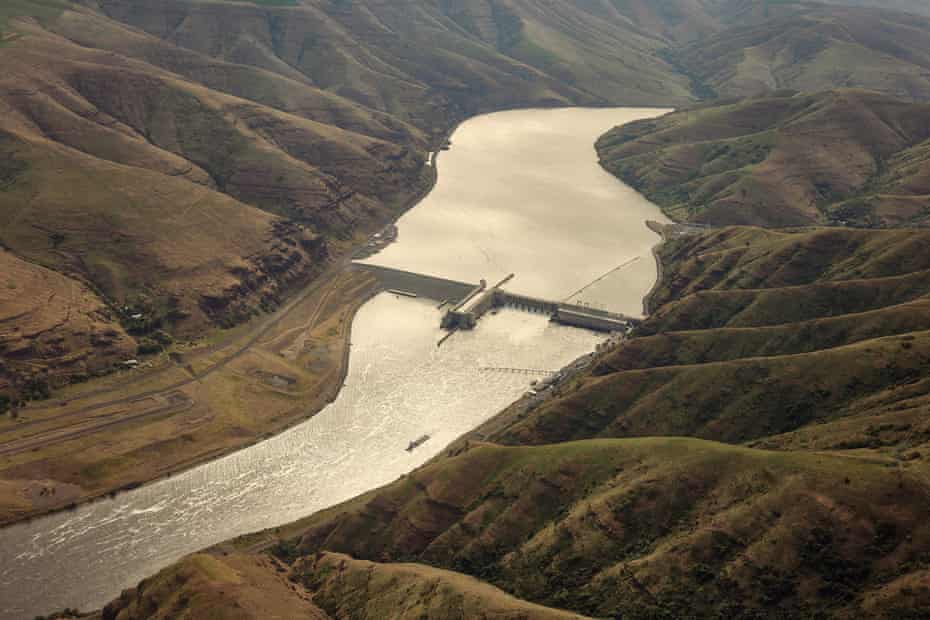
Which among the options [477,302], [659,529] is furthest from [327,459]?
[477,302]

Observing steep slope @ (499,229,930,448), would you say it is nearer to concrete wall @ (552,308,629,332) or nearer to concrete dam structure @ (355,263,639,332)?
concrete wall @ (552,308,629,332)

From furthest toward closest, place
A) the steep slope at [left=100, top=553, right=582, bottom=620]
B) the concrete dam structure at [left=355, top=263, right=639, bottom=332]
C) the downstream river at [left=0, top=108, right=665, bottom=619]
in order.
Result: the concrete dam structure at [left=355, top=263, right=639, bottom=332], the downstream river at [left=0, top=108, right=665, bottom=619], the steep slope at [left=100, top=553, right=582, bottom=620]

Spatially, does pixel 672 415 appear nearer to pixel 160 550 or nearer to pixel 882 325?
pixel 882 325

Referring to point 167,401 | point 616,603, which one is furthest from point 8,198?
point 616,603

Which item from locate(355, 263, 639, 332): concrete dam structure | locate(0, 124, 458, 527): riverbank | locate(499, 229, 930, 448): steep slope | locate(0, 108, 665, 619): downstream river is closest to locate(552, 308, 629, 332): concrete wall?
locate(355, 263, 639, 332): concrete dam structure

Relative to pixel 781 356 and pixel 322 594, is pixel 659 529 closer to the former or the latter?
pixel 322 594

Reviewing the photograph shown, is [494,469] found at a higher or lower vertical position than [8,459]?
higher
